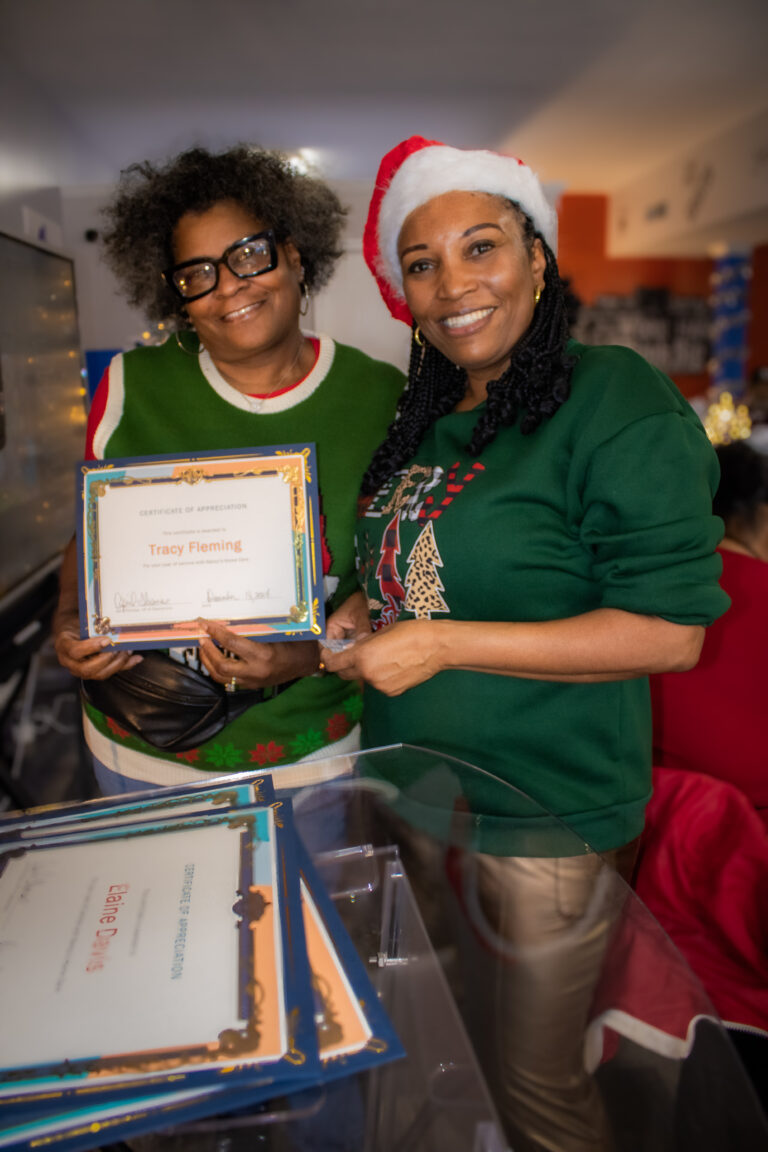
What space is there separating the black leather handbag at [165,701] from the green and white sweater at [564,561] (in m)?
0.33

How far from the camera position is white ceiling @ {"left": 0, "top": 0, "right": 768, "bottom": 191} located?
3557mm

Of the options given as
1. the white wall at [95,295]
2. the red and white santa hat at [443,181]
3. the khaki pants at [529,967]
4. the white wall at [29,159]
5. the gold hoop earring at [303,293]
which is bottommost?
the khaki pants at [529,967]

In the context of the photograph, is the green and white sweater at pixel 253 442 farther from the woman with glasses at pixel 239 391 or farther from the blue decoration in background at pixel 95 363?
the blue decoration in background at pixel 95 363

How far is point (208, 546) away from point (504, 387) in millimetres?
544

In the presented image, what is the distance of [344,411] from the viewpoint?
4.92 feet

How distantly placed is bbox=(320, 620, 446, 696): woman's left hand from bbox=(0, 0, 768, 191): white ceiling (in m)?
2.23

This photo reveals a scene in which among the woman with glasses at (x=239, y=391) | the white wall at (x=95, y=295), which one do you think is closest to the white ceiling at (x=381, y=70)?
the white wall at (x=95, y=295)

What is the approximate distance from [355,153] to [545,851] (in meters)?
6.45

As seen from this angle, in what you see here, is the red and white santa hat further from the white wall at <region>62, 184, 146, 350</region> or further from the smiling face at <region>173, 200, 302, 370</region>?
the white wall at <region>62, 184, 146, 350</region>

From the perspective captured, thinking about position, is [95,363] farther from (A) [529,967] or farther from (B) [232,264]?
(A) [529,967]

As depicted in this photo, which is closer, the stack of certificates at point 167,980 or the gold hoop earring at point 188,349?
the stack of certificates at point 167,980

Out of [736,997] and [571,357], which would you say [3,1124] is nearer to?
[571,357]

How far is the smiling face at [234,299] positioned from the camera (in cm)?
139
